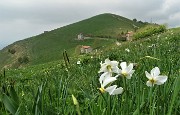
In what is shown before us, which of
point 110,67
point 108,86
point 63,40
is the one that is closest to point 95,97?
point 110,67

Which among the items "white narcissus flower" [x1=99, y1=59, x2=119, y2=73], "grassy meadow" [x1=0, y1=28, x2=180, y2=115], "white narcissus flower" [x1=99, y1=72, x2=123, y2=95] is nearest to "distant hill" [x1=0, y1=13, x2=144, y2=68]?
"grassy meadow" [x1=0, y1=28, x2=180, y2=115]

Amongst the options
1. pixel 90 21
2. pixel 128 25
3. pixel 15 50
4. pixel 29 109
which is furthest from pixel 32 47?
pixel 29 109

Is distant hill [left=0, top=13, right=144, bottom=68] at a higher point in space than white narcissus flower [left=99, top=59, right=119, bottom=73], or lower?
lower

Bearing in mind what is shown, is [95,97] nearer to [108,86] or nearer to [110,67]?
[110,67]

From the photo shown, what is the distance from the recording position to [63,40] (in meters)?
169

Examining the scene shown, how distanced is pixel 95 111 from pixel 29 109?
552 millimetres

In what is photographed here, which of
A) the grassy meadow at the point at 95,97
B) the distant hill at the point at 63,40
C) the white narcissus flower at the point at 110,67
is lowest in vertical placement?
the distant hill at the point at 63,40

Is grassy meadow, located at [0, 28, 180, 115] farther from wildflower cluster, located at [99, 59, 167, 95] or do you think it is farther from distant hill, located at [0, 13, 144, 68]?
distant hill, located at [0, 13, 144, 68]

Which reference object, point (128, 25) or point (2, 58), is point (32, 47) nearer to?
point (2, 58)

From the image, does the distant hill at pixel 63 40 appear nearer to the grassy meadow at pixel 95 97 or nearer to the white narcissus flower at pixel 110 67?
the grassy meadow at pixel 95 97

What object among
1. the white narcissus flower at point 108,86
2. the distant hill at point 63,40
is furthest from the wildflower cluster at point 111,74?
the distant hill at point 63,40

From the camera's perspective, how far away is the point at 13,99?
2.60 m

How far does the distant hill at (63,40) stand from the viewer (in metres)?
157

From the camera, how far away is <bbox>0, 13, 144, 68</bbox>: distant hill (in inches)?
6191
